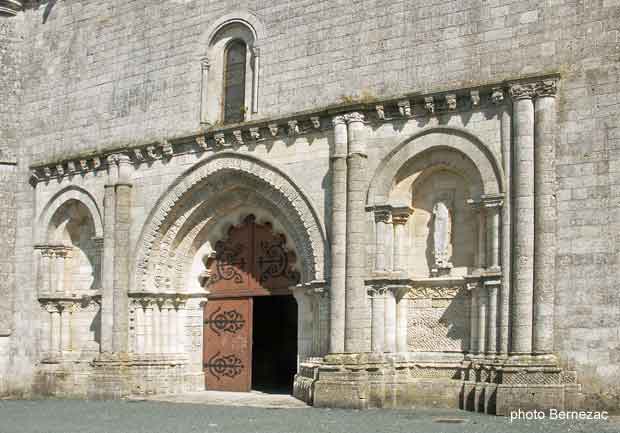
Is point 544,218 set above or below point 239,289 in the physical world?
above

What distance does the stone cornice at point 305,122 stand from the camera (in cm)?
1476

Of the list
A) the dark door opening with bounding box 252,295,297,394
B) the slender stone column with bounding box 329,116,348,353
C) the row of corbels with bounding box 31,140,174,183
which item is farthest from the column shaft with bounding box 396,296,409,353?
the dark door opening with bounding box 252,295,297,394

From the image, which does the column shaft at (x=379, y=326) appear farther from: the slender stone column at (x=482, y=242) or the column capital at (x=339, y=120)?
the column capital at (x=339, y=120)

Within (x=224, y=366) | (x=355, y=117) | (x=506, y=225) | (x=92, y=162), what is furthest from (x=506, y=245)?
(x=92, y=162)

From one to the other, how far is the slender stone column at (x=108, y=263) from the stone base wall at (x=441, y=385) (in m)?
4.55

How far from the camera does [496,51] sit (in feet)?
49.1

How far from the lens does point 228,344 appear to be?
1877 cm

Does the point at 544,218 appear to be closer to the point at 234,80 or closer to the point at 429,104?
the point at 429,104

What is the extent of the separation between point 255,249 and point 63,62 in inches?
241

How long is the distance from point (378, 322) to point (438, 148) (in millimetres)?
2885

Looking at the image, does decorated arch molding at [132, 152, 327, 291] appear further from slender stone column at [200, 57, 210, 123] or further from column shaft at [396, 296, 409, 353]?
column shaft at [396, 296, 409, 353]

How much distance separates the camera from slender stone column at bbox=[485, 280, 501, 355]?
14.5m

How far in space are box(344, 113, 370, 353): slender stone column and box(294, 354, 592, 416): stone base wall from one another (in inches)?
13.1

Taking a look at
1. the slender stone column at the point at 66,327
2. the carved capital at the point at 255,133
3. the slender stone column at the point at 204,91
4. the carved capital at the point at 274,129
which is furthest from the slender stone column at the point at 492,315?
the slender stone column at the point at 66,327
